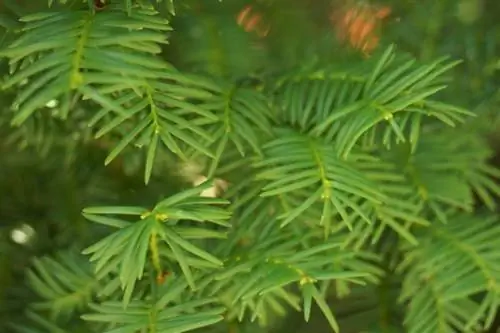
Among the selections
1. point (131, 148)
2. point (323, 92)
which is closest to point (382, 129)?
point (323, 92)

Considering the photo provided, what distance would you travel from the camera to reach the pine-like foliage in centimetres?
31

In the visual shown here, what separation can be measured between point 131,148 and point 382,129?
153 millimetres

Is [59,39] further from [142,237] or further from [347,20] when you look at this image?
[347,20]

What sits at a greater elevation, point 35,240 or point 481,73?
point 481,73

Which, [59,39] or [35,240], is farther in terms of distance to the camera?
[35,240]

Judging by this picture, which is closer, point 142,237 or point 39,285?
point 142,237

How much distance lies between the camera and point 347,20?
0.46 metres

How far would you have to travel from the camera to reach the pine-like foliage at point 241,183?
0.31 m

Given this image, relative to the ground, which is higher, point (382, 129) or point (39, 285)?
Result: point (382, 129)

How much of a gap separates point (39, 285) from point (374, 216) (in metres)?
0.19

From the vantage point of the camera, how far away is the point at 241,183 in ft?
1.26

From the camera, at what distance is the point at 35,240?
459 millimetres

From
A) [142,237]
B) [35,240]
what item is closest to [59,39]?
[142,237]

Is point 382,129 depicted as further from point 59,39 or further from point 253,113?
point 59,39
